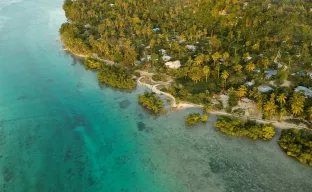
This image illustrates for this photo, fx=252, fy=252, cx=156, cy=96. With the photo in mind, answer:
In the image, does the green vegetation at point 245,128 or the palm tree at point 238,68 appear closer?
the green vegetation at point 245,128

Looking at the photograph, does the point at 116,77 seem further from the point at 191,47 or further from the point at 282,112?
the point at 282,112

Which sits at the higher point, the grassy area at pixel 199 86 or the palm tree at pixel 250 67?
the palm tree at pixel 250 67

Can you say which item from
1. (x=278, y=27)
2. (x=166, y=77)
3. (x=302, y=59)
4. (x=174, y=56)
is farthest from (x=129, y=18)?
(x=302, y=59)

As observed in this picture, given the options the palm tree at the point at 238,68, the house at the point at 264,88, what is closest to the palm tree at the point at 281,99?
the house at the point at 264,88

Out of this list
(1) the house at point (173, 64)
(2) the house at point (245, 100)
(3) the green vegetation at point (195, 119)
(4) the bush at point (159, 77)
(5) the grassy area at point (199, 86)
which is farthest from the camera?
(1) the house at point (173, 64)

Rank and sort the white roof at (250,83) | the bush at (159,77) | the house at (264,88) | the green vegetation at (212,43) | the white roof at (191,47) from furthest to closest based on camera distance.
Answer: the white roof at (191,47) → the bush at (159,77) → the white roof at (250,83) → the green vegetation at (212,43) → the house at (264,88)

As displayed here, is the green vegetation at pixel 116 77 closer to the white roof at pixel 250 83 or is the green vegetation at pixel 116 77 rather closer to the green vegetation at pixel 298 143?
the white roof at pixel 250 83
